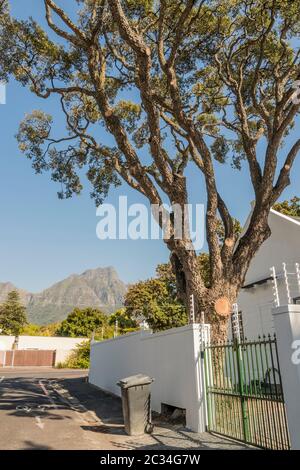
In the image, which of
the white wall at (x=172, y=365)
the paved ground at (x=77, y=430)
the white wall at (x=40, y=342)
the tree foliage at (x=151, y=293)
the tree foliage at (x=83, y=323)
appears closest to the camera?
the paved ground at (x=77, y=430)

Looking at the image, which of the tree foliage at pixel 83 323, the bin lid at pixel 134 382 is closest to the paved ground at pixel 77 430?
the bin lid at pixel 134 382

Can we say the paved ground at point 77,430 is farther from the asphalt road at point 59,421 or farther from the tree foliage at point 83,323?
the tree foliage at point 83,323

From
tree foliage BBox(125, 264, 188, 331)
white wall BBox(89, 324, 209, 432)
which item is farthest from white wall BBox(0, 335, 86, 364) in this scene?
white wall BBox(89, 324, 209, 432)

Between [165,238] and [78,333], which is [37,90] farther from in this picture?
[78,333]

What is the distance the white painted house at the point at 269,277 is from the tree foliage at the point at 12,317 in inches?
2096

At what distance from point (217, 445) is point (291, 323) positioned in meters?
2.77

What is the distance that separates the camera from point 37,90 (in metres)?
13.1

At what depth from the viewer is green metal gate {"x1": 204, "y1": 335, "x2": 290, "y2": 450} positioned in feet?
20.9

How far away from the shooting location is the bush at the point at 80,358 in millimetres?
33259

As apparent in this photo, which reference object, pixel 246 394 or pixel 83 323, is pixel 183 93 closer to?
pixel 246 394

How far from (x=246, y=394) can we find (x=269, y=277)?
8.30m

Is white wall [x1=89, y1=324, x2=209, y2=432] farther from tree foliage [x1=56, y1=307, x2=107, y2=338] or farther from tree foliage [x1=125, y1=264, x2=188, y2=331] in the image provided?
tree foliage [x1=56, y1=307, x2=107, y2=338]
